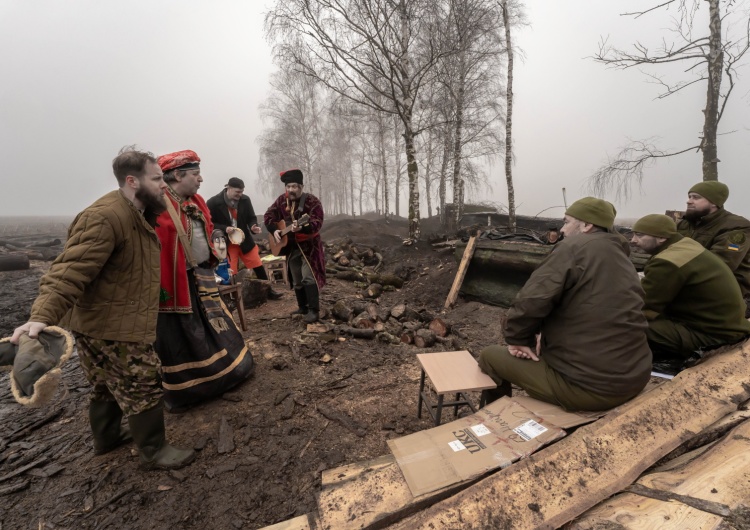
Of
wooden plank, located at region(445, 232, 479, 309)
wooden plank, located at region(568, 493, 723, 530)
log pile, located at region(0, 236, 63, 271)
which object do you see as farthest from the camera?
log pile, located at region(0, 236, 63, 271)

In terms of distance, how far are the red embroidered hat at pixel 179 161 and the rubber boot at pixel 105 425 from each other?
1914 mm

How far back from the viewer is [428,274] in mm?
7926

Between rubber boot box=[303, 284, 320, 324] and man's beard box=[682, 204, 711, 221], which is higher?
man's beard box=[682, 204, 711, 221]

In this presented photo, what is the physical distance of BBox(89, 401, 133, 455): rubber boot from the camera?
2432 millimetres

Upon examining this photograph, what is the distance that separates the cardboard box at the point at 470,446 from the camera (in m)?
1.59

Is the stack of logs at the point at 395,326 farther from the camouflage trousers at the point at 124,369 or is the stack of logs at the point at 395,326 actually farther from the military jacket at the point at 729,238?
the military jacket at the point at 729,238

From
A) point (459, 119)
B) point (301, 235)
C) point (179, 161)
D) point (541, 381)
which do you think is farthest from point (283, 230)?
point (459, 119)

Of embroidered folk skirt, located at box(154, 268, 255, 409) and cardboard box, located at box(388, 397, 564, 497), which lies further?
embroidered folk skirt, located at box(154, 268, 255, 409)

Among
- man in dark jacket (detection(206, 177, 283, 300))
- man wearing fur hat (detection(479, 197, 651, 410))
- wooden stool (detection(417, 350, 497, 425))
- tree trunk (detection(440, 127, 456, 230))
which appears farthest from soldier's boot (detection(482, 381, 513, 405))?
tree trunk (detection(440, 127, 456, 230))

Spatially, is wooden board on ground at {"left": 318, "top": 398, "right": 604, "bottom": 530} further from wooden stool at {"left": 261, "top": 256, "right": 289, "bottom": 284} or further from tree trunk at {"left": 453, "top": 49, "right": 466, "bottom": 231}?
tree trunk at {"left": 453, "top": 49, "right": 466, "bottom": 231}

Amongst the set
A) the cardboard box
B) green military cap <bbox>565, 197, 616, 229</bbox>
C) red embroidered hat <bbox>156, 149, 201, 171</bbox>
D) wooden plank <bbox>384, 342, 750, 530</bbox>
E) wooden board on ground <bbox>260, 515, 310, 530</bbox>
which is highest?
red embroidered hat <bbox>156, 149, 201, 171</bbox>

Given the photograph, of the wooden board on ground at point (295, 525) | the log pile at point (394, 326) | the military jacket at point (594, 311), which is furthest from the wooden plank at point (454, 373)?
the log pile at point (394, 326)

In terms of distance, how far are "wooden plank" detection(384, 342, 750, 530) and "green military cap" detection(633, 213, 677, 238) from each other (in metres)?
1.36

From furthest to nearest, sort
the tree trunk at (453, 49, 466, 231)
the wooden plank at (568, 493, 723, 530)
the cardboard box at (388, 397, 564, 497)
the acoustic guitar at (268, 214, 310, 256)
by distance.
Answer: the tree trunk at (453, 49, 466, 231) < the acoustic guitar at (268, 214, 310, 256) < the cardboard box at (388, 397, 564, 497) < the wooden plank at (568, 493, 723, 530)
